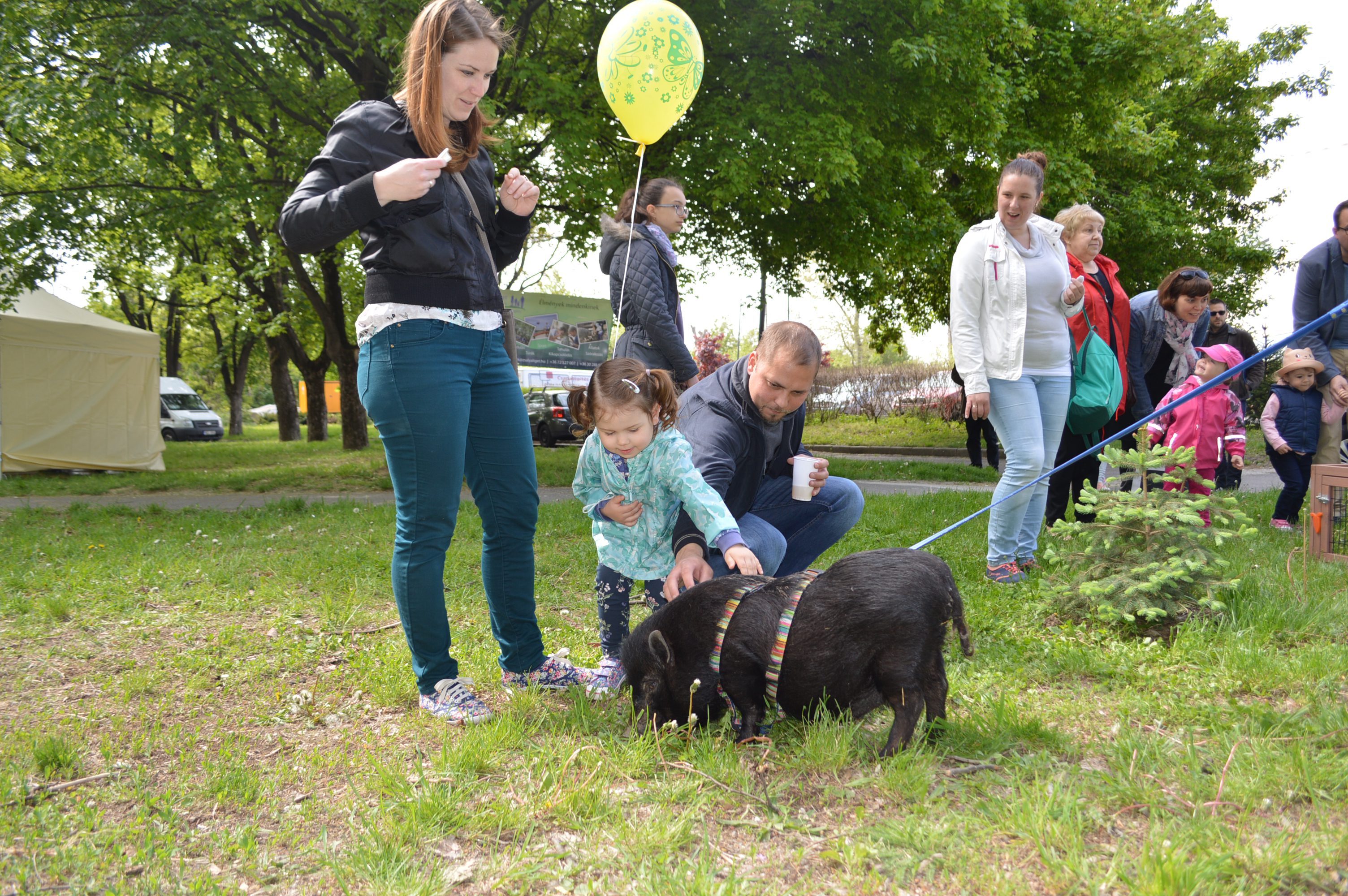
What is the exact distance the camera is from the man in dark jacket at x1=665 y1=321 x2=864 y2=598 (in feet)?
9.75

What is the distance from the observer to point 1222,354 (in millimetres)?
6441

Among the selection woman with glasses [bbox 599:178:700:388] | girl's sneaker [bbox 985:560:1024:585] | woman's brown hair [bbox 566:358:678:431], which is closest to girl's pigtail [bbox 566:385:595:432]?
woman's brown hair [bbox 566:358:678:431]

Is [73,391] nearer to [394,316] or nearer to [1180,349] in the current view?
[394,316]

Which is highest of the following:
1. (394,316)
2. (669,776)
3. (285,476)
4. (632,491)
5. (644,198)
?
(644,198)

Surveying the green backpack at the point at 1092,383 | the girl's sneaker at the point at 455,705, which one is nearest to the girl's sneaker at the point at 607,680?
the girl's sneaker at the point at 455,705

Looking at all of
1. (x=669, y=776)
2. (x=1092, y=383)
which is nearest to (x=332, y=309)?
(x=1092, y=383)

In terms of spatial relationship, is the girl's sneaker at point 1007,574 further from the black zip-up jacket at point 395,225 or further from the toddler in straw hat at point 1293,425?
the black zip-up jacket at point 395,225

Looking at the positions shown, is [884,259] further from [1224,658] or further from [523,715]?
[523,715]

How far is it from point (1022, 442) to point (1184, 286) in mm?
2538

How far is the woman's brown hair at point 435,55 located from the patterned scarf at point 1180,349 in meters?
5.41

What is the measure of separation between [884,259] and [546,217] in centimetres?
571

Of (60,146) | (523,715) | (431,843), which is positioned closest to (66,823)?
(431,843)

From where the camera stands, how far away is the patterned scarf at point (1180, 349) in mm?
6148

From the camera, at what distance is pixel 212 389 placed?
62.7 metres
